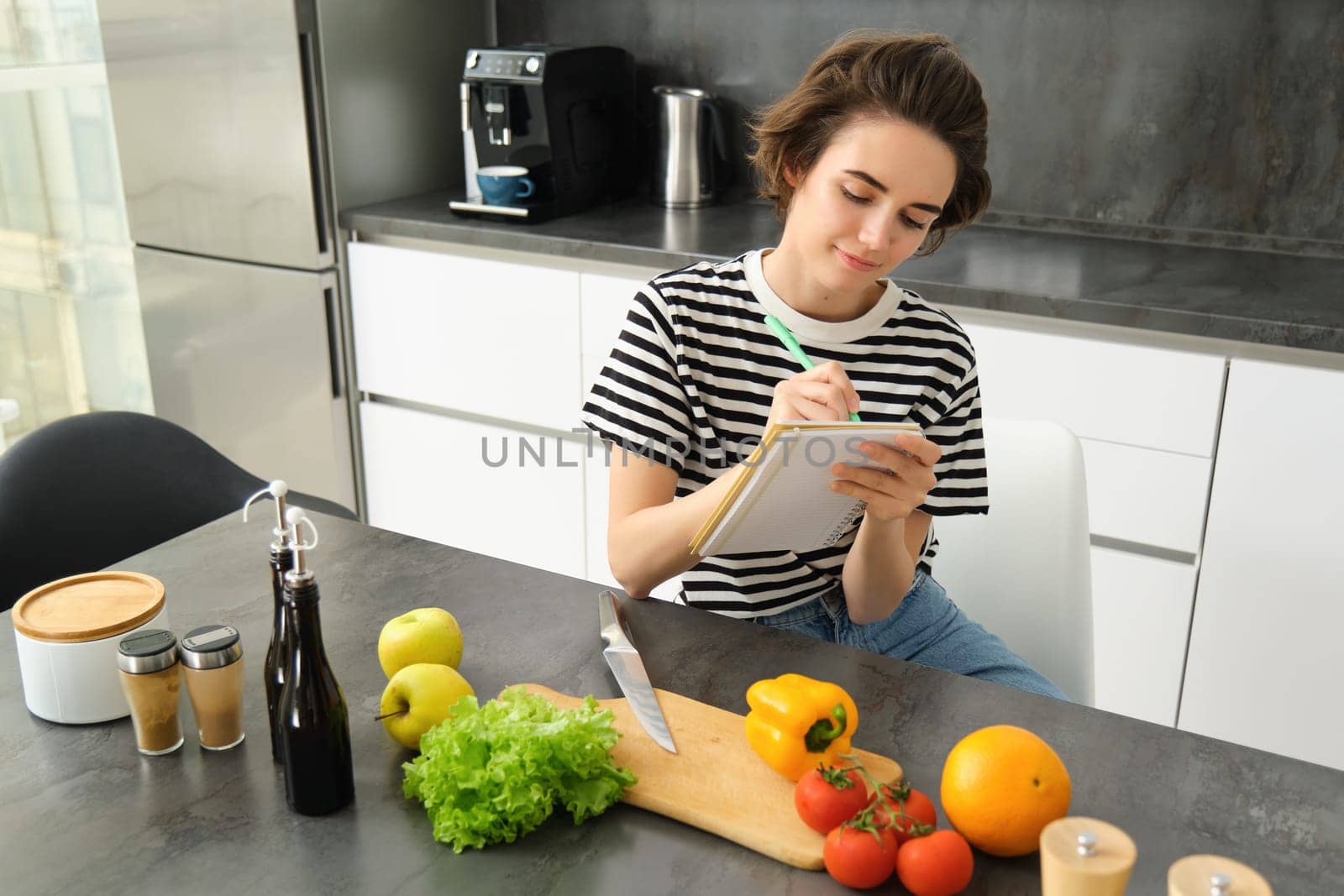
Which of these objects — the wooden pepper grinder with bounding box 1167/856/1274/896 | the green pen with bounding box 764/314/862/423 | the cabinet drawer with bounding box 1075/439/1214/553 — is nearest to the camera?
the wooden pepper grinder with bounding box 1167/856/1274/896

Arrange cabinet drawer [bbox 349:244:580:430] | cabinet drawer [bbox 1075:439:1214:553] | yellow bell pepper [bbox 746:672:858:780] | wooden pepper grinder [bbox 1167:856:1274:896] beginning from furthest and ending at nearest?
1. cabinet drawer [bbox 349:244:580:430]
2. cabinet drawer [bbox 1075:439:1214:553]
3. yellow bell pepper [bbox 746:672:858:780]
4. wooden pepper grinder [bbox 1167:856:1274:896]

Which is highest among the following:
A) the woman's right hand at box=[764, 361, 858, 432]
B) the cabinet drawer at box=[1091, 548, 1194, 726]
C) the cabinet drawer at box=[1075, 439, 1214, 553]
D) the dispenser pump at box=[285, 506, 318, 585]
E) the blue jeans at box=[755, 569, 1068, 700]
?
the woman's right hand at box=[764, 361, 858, 432]

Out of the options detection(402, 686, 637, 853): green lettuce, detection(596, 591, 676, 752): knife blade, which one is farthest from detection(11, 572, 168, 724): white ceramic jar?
detection(596, 591, 676, 752): knife blade

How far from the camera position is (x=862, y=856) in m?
0.84

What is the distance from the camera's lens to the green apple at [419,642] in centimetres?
110

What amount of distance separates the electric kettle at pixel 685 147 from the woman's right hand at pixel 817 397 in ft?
5.58

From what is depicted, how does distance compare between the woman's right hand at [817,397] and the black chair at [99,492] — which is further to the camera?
the black chair at [99,492]

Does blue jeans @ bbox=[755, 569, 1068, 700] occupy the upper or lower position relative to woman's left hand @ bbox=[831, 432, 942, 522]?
lower

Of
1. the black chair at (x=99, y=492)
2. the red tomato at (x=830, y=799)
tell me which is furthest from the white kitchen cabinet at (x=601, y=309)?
the red tomato at (x=830, y=799)

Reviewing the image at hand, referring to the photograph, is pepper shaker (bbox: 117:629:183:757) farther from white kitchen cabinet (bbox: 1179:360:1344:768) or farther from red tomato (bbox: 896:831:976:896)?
white kitchen cabinet (bbox: 1179:360:1344:768)

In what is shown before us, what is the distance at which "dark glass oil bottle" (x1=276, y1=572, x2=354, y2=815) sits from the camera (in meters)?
0.89

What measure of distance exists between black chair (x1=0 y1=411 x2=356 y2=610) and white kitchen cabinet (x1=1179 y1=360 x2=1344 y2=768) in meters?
1.52

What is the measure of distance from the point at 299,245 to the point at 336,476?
57cm

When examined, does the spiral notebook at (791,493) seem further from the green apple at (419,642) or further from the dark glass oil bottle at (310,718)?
the dark glass oil bottle at (310,718)
